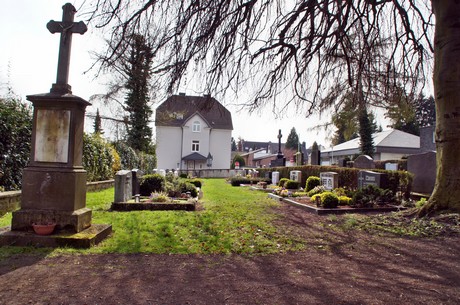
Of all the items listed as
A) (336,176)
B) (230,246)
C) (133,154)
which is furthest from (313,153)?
(230,246)

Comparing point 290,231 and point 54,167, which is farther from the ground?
point 54,167

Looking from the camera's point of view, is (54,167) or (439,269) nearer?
(439,269)

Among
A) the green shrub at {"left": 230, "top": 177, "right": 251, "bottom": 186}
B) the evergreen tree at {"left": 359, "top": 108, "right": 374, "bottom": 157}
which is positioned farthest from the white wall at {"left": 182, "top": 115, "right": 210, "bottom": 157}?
the green shrub at {"left": 230, "top": 177, "right": 251, "bottom": 186}

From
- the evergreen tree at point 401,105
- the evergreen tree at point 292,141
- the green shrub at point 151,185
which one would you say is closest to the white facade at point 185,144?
the green shrub at point 151,185

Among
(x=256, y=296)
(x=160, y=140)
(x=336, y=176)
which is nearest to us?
(x=256, y=296)

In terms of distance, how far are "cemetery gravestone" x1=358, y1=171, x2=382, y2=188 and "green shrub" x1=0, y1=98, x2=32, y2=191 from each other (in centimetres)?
1113

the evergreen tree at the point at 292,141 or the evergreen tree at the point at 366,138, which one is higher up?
the evergreen tree at the point at 292,141

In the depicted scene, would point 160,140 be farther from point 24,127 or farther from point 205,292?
point 205,292

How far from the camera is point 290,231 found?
6.62m

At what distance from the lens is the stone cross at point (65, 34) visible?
5.70m

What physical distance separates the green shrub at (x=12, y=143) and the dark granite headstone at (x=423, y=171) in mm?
13542

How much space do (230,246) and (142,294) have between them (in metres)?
2.22

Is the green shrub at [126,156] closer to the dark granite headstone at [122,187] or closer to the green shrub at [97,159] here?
the green shrub at [97,159]

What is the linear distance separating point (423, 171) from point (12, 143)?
13847mm
